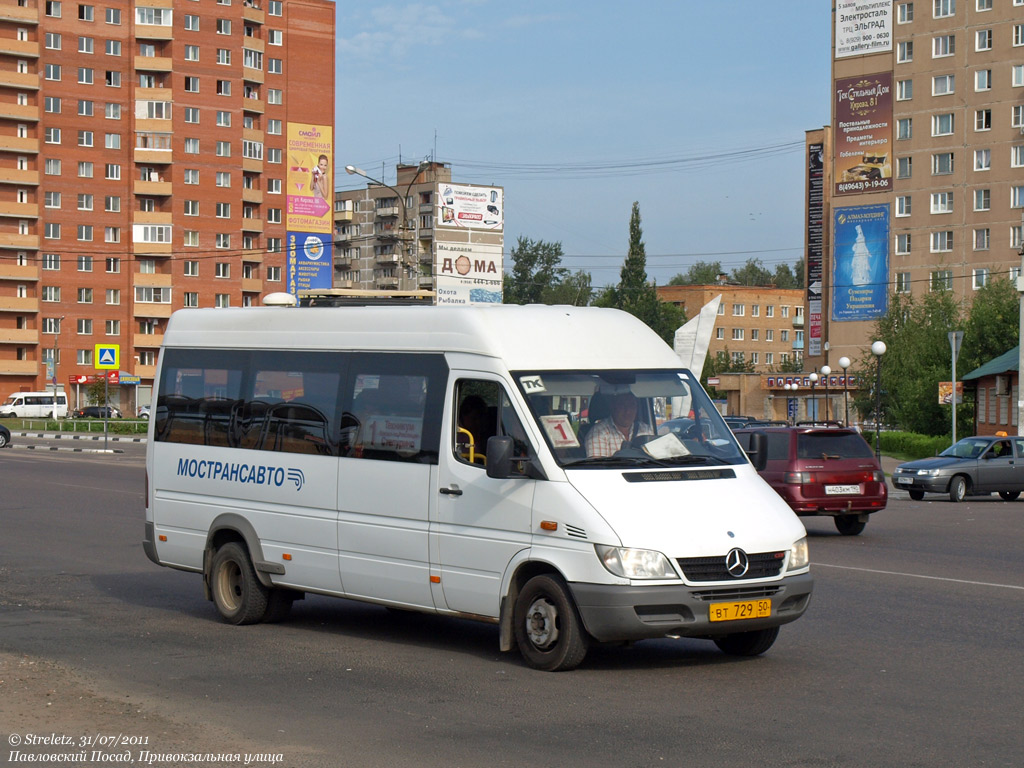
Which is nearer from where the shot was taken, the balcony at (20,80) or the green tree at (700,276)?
the balcony at (20,80)

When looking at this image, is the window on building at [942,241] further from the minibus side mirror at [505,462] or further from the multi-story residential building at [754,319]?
the minibus side mirror at [505,462]

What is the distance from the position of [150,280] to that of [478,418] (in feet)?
335

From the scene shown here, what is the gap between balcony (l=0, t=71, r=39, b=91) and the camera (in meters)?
102

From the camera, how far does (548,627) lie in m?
8.71

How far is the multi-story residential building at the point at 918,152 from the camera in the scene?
94188mm

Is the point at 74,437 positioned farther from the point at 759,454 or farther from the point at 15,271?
the point at 759,454

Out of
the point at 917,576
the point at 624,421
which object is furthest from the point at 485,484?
the point at 917,576

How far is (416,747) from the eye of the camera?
6.74 meters

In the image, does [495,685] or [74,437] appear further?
[74,437]

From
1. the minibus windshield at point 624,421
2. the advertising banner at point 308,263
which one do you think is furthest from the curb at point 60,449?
the minibus windshield at point 624,421

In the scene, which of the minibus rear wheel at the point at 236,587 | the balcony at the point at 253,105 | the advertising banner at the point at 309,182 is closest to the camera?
the minibus rear wheel at the point at 236,587

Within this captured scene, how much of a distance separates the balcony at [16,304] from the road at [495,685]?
94.5 m

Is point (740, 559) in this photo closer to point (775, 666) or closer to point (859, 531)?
point (775, 666)

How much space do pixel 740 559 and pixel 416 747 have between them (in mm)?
2736
